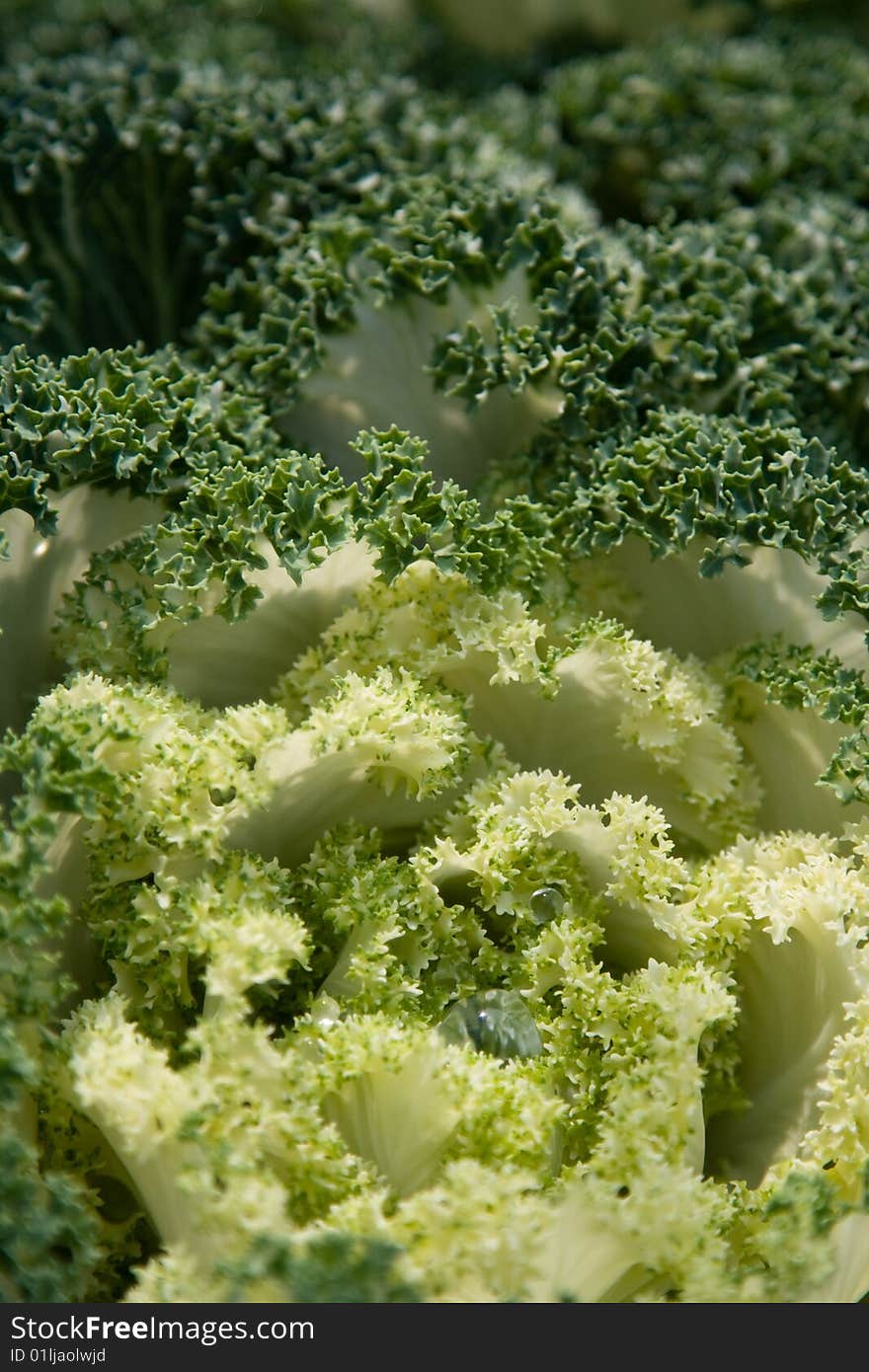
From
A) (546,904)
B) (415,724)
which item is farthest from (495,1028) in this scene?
(415,724)

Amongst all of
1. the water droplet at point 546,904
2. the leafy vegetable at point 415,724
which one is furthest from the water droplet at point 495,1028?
the water droplet at point 546,904

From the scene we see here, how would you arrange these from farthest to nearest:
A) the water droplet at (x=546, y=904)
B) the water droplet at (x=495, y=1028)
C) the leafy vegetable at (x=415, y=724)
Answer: the water droplet at (x=546, y=904) → the water droplet at (x=495, y=1028) → the leafy vegetable at (x=415, y=724)

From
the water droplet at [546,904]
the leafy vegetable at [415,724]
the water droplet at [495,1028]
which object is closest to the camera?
the leafy vegetable at [415,724]

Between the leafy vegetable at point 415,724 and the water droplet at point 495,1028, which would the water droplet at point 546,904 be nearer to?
the leafy vegetable at point 415,724

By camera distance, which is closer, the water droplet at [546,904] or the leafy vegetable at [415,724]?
the leafy vegetable at [415,724]

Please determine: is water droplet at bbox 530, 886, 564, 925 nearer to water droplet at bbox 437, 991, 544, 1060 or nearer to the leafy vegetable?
the leafy vegetable
